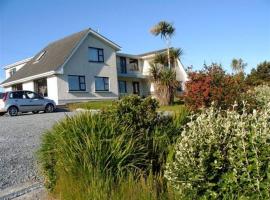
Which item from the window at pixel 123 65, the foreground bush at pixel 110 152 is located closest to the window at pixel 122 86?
the window at pixel 123 65

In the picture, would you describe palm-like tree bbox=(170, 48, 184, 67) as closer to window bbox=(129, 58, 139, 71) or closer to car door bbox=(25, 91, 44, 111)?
window bbox=(129, 58, 139, 71)

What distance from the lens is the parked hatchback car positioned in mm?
24172

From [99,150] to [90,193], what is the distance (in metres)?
0.73

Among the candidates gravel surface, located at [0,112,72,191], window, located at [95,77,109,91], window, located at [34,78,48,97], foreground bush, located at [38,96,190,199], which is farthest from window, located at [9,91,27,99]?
foreground bush, located at [38,96,190,199]

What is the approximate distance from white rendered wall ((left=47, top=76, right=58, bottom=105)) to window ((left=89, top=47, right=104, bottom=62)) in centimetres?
465

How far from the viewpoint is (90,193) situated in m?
4.94

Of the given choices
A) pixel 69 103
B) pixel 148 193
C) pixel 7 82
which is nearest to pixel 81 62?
pixel 69 103

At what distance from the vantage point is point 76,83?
108 feet

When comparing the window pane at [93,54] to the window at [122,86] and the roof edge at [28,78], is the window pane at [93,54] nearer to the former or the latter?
the roof edge at [28,78]

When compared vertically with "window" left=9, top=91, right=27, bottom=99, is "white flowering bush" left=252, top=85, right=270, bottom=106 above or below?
below

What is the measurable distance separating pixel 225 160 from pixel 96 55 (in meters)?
32.2

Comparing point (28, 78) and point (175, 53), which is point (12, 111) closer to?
point (28, 78)

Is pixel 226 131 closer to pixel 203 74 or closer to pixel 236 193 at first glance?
pixel 236 193

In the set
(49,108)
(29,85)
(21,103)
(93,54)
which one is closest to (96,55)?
(93,54)
